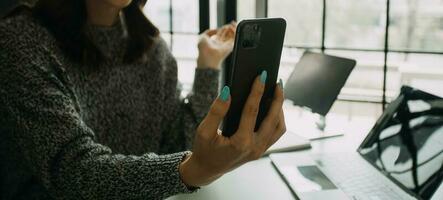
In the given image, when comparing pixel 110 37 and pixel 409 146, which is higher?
pixel 110 37

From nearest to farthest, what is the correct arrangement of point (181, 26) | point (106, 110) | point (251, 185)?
point (251, 185) < point (106, 110) < point (181, 26)

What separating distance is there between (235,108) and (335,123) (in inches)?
35.0

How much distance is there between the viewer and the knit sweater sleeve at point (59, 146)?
817 mm

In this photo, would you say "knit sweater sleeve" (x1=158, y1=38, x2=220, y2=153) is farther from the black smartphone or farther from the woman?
the black smartphone

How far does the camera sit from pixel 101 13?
1205mm

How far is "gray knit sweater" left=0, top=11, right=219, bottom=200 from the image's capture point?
822 mm

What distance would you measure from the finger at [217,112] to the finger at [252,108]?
0.04m

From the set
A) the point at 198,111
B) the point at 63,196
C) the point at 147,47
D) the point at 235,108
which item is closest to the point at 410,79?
the point at 198,111

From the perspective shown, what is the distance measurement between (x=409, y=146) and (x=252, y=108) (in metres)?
0.55

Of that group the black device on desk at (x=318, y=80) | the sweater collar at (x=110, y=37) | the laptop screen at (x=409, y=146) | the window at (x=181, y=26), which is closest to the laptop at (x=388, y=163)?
the laptop screen at (x=409, y=146)

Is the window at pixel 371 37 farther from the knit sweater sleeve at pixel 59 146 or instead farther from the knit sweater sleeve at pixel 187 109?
the knit sweater sleeve at pixel 59 146

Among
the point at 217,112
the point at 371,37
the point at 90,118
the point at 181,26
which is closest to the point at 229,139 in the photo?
the point at 217,112

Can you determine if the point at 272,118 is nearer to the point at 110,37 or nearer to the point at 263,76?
the point at 263,76

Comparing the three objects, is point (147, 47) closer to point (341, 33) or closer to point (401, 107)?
point (401, 107)
